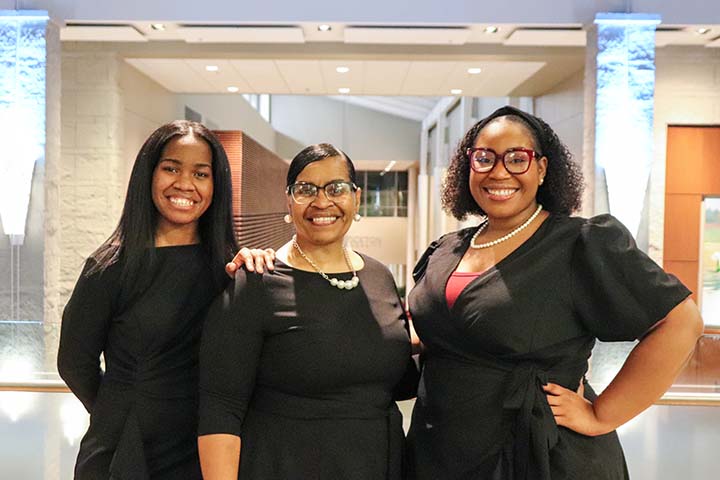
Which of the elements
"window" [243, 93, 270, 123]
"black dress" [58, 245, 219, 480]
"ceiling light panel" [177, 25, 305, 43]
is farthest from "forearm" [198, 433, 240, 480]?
"window" [243, 93, 270, 123]

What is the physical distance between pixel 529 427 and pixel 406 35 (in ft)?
18.4

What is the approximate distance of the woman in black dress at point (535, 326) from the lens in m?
1.44

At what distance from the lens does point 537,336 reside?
1.49m

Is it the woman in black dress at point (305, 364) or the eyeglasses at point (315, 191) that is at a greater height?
the eyeglasses at point (315, 191)

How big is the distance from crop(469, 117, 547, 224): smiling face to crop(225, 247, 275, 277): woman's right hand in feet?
1.72

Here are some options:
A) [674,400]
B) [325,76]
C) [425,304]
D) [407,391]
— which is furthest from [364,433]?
[325,76]

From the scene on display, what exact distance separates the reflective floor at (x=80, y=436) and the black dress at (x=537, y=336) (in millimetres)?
Result: 1117

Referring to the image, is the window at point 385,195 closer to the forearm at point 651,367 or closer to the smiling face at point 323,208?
the smiling face at point 323,208

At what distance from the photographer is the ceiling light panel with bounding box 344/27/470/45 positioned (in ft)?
21.0

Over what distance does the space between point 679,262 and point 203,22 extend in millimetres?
5671

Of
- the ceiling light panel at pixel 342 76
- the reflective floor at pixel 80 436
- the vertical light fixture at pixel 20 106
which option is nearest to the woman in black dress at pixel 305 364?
the reflective floor at pixel 80 436

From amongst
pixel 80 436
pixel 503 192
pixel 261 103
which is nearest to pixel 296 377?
pixel 503 192

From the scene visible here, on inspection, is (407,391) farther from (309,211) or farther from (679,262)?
(679,262)

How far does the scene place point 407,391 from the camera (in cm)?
177
